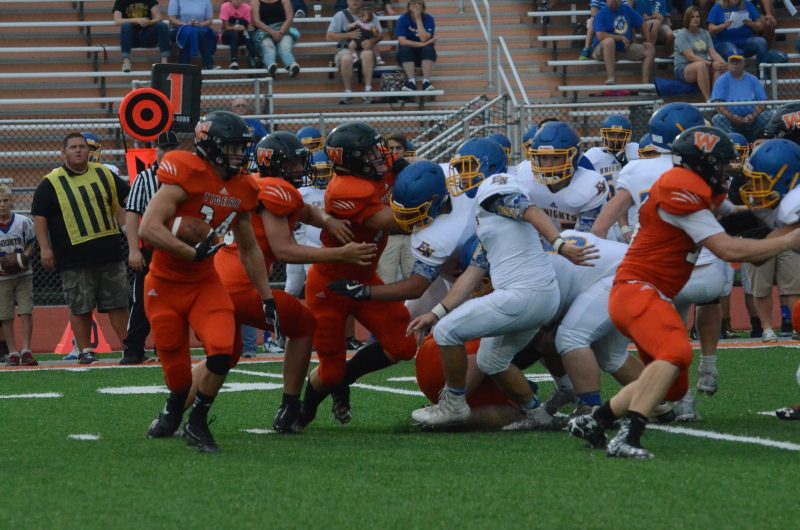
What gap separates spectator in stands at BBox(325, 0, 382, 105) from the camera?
15930 mm

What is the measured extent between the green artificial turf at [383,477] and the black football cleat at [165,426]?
0.25 ft

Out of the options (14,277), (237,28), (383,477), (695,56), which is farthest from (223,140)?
(695,56)

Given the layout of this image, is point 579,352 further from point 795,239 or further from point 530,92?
point 530,92

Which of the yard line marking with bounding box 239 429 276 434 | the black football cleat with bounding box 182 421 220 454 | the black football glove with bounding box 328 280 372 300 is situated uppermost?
the black football glove with bounding box 328 280 372 300

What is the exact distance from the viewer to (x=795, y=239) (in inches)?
221

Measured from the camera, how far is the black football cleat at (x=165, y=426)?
651cm

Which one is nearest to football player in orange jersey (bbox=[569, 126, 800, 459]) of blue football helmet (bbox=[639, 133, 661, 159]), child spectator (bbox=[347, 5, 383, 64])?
blue football helmet (bbox=[639, 133, 661, 159])

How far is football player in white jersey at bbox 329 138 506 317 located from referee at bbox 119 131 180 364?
3.09m

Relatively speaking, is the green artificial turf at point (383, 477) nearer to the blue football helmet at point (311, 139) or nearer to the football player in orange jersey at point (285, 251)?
the football player in orange jersey at point (285, 251)

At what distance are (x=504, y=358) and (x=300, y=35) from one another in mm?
11249

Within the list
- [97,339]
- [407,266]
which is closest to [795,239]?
[407,266]

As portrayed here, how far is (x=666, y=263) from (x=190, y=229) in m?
2.23

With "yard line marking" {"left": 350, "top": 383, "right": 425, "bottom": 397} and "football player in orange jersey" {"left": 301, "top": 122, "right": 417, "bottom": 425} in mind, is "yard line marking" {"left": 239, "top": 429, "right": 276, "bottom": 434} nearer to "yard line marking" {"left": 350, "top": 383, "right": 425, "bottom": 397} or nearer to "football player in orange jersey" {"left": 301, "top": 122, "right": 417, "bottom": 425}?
"football player in orange jersey" {"left": 301, "top": 122, "right": 417, "bottom": 425}

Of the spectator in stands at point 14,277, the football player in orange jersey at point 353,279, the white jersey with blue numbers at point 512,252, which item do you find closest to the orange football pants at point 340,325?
the football player in orange jersey at point 353,279
